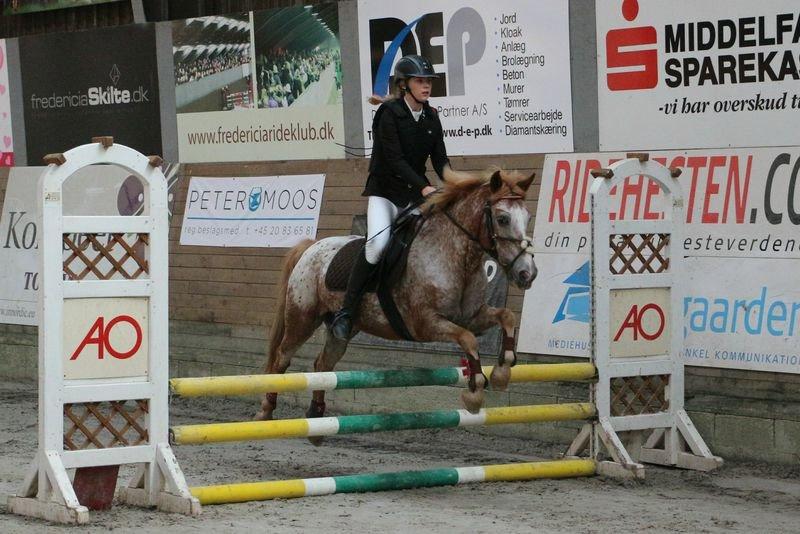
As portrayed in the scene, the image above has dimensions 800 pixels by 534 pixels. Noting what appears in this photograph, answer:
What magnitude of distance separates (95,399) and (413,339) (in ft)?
6.65

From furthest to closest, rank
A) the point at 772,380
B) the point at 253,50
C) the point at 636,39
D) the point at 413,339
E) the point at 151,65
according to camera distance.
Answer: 1. the point at 151,65
2. the point at 253,50
3. the point at 636,39
4. the point at 772,380
5. the point at 413,339

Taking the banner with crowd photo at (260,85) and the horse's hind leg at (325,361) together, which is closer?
the horse's hind leg at (325,361)

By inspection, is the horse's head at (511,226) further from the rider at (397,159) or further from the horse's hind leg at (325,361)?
the horse's hind leg at (325,361)

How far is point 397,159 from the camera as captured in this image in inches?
338

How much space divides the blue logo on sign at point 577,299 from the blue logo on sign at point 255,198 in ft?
11.4

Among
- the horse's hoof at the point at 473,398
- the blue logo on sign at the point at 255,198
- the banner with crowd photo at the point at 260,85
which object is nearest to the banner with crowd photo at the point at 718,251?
the horse's hoof at the point at 473,398

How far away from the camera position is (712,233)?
9578mm

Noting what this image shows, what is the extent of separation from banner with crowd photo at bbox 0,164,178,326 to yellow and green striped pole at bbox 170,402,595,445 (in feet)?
19.3

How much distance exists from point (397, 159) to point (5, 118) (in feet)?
26.9

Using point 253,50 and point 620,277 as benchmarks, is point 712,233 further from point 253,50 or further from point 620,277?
point 253,50

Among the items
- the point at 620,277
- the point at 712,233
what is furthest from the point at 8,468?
the point at 712,233

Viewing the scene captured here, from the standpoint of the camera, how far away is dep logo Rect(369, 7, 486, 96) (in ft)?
36.4

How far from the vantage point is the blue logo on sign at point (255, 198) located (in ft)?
42.0

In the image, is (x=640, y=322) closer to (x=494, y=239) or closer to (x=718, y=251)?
(x=718, y=251)
